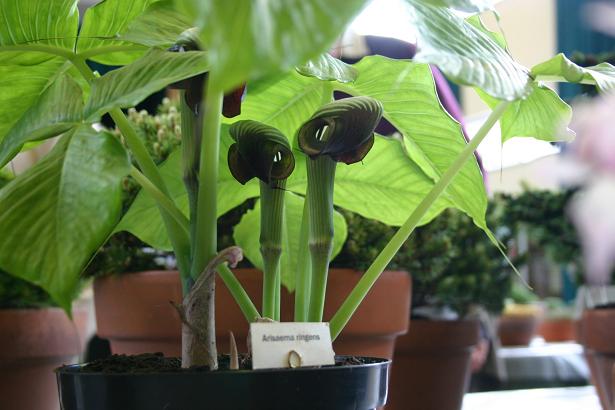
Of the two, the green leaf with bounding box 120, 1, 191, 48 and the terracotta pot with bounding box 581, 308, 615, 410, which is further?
the terracotta pot with bounding box 581, 308, 615, 410

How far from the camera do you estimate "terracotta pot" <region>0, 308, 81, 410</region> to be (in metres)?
0.81

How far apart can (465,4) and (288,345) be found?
0.21m

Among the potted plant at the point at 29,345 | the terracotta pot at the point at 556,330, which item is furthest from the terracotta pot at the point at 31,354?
the terracotta pot at the point at 556,330

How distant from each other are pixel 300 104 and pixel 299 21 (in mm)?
A: 360

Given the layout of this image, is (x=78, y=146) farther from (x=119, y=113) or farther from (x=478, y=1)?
(x=478, y=1)

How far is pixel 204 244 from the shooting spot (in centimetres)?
41

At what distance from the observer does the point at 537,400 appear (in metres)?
1.03

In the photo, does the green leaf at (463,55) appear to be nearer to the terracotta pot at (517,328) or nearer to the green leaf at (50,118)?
the green leaf at (50,118)

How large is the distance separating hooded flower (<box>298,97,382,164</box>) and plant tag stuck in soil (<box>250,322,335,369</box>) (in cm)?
10

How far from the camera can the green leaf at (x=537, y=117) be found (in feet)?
1.53

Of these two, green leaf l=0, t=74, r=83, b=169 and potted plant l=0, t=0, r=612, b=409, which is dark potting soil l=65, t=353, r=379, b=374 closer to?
potted plant l=0, t=0, r=612, b=409

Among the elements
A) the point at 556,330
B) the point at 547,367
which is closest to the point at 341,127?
the point at 547,367

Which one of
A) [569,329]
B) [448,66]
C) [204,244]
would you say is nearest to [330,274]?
[204,244]

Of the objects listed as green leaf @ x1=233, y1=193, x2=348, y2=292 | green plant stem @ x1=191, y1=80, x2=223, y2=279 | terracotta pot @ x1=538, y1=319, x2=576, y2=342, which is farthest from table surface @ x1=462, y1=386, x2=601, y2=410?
terracotta pot @ x1=538, y1=319, x2=576, y2=342
